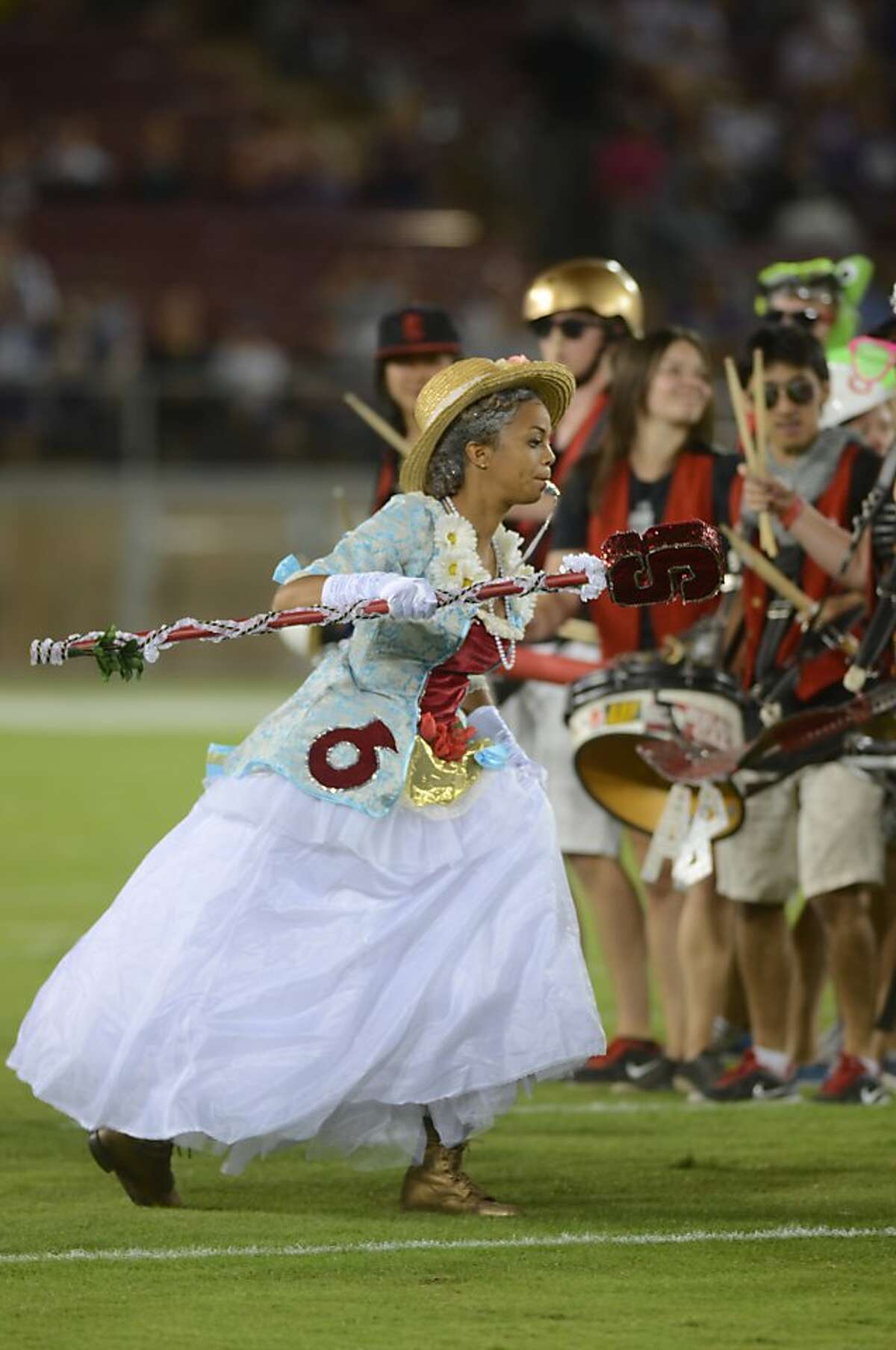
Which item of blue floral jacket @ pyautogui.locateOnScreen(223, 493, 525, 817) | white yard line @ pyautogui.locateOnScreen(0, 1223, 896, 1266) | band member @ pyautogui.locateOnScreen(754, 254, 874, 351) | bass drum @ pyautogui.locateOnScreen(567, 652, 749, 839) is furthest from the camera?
band member @ pyautogui.locateOnScreen(754, 254, 874, 351)

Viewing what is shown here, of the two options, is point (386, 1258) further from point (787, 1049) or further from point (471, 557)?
point (787, 1049)

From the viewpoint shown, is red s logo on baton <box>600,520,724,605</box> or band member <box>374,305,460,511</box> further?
band member <box>374,305,460,511</box>

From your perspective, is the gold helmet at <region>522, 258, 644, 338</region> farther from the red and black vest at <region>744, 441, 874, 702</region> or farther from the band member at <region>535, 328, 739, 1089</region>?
the red and black vest at <region>744, 441, 874, 702</region>

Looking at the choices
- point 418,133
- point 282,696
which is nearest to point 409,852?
point 282,696

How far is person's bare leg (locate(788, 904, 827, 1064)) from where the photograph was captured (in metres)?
8.52

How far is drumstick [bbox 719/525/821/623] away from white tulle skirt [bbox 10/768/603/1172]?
1840 mm

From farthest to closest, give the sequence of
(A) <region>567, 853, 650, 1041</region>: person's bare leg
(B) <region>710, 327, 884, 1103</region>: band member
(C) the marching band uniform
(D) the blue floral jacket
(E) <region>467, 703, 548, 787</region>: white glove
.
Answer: (C) the marching band uniform < (A) <region>567, 853, 650, 1041</region>: person's bare leg < (B) <region>710, 327, 884, 1103</region>: band member < (E) <region>467, 703, 548, 787</region>: white glove < (D) the blue floral jacket

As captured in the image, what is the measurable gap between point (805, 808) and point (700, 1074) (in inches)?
33.3

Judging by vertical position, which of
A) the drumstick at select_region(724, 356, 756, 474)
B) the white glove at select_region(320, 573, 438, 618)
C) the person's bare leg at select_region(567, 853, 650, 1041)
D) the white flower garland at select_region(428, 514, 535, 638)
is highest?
the drumstick at select_region(724, 356, 756, 474)

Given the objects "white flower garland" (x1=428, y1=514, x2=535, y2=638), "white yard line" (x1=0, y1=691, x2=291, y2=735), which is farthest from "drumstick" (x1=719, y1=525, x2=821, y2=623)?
"white yard line" (x1=0, y1=691, x2=291, y2=735)

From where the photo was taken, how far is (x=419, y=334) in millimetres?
8906

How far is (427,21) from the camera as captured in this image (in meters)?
30.1

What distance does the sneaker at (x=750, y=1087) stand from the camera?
800 cm

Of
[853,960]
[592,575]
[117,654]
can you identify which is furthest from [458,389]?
[853,960]
